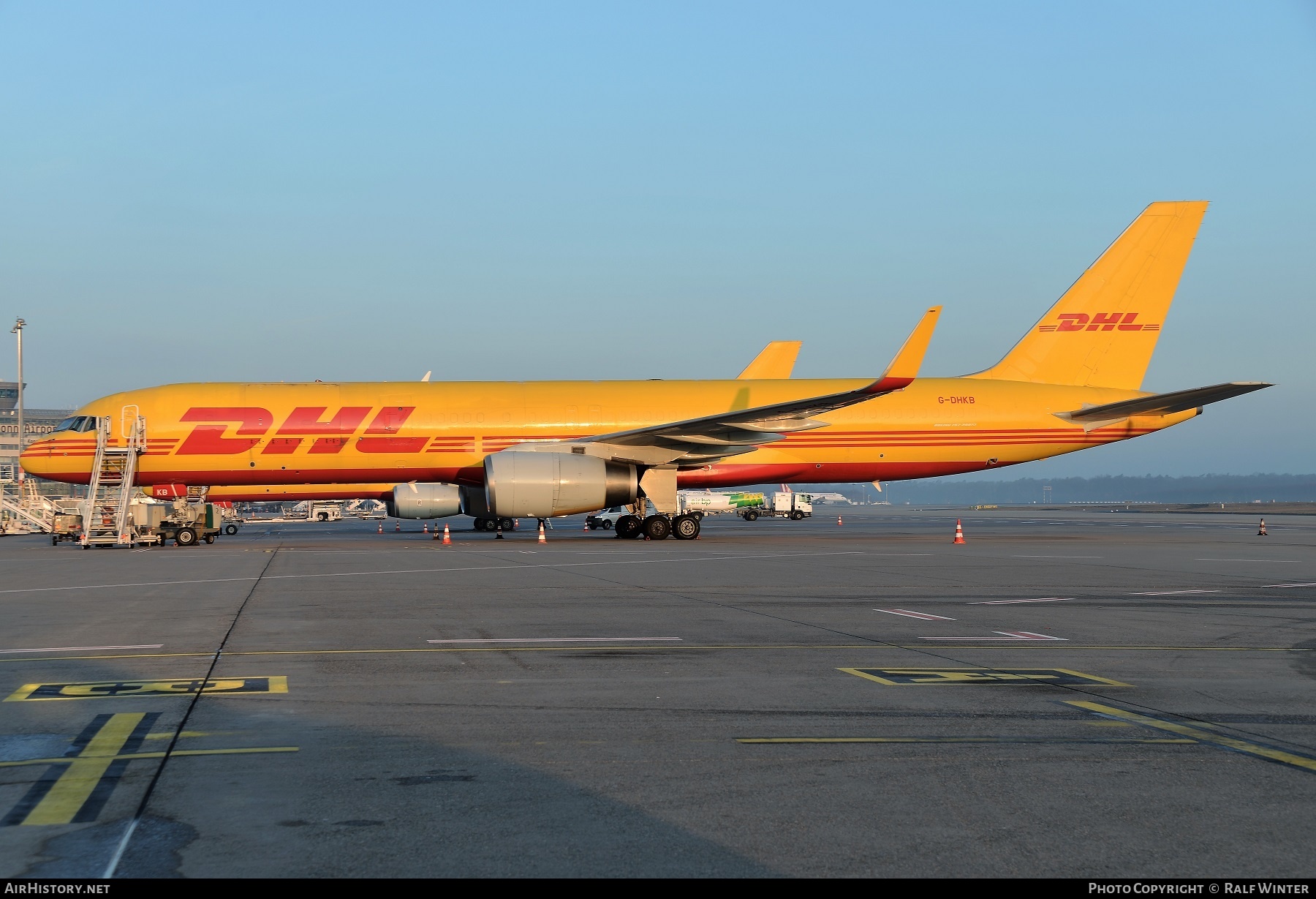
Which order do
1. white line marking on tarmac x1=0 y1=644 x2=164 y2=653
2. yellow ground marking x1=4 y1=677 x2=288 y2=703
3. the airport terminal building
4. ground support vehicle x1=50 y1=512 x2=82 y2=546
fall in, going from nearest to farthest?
yellow ground marking x1=4 y1=677 x2=288 y2=703
white line marking on tarmac x1=0 y1=644 x2=164 y2=653
ground support vehicle x1=50 y1=512 x2=82 y2=546
the airport terminal building

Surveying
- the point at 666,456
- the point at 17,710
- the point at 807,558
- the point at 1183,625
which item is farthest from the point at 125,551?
the point at 1183,625

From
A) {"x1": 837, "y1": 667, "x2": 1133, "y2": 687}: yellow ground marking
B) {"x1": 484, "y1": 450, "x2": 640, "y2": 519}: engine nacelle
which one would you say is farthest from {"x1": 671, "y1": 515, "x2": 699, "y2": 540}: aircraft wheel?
{"x1": 837, "y1": 667, "x2": 1133, "y2": 687}: yellow ground marking

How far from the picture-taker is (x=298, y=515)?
84188 millimetres

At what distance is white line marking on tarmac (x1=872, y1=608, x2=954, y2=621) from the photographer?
464 inches

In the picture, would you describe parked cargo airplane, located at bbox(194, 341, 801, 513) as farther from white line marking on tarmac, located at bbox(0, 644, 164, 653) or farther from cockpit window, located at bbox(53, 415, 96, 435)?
white line marking on tarmac, located at bbox(0, 644, 164, 653)

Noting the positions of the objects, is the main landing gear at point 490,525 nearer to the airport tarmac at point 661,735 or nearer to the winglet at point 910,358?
the winglet at point 910,358

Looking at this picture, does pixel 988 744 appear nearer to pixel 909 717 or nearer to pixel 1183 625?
pixel 909 717

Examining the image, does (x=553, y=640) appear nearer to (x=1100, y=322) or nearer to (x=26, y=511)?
(x=1100, y=322)

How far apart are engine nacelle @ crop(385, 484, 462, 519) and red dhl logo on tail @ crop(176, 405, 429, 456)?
7.98 feet

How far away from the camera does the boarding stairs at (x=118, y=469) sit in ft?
95.6

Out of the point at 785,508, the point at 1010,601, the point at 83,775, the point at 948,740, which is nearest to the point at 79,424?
the point at 1010,601

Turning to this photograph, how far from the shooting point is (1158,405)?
3034 centimetres

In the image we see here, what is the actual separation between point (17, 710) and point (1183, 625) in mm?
10492

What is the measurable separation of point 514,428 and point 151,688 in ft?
74.6
